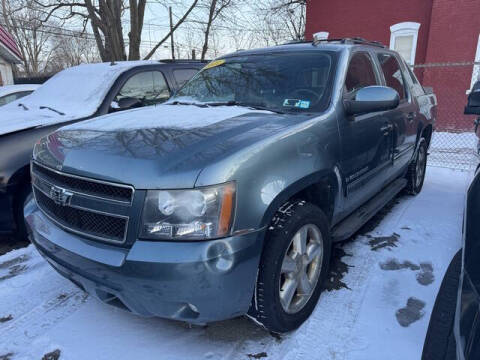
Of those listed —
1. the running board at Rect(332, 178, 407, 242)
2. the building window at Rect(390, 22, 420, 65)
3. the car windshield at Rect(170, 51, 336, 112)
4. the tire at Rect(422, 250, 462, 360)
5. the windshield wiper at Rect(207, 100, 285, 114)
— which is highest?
the building window at Rect(390, 22, 420, 65)

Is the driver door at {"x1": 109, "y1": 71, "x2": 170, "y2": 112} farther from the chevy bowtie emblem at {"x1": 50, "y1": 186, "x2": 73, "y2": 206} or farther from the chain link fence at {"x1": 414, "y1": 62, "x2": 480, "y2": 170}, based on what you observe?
the chain link fence at {"x1": 414, "y1": 62, "x2": 480, "y2": 170}

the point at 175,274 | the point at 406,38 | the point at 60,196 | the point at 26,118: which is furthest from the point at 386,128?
the point at 406,38

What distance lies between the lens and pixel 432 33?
38.3 ft

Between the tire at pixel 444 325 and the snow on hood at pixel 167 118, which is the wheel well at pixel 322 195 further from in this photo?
the tire at pixel 444 325

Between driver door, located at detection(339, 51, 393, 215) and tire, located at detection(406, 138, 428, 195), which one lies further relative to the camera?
tire, located at detection(406, 138, 428, 195)

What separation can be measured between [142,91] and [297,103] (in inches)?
111

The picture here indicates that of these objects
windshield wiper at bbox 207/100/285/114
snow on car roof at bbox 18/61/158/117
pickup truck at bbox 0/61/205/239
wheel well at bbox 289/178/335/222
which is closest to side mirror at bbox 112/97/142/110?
pickup truck at bbox 0/61/205/239

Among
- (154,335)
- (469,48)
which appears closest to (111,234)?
(154,335)

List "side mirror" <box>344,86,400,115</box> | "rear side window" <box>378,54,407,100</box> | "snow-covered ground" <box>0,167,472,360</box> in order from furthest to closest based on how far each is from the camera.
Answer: "rear side window" <box>378,54,407,100</box> < "side mirror" <box>344,86,400,115</box> < "snow-covered ground" <box>0,167,472,360</box>

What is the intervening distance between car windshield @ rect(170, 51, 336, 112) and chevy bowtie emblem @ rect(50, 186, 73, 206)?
4.58 ft

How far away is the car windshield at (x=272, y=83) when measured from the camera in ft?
8.92

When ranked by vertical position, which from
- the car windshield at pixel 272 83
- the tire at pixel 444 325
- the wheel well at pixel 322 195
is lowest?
the tire at pixel 444 325

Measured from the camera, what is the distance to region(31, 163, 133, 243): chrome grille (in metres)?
1.81

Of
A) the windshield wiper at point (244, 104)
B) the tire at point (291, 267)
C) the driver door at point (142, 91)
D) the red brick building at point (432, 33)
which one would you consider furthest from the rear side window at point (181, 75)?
the red brick building at point (432, 33)
